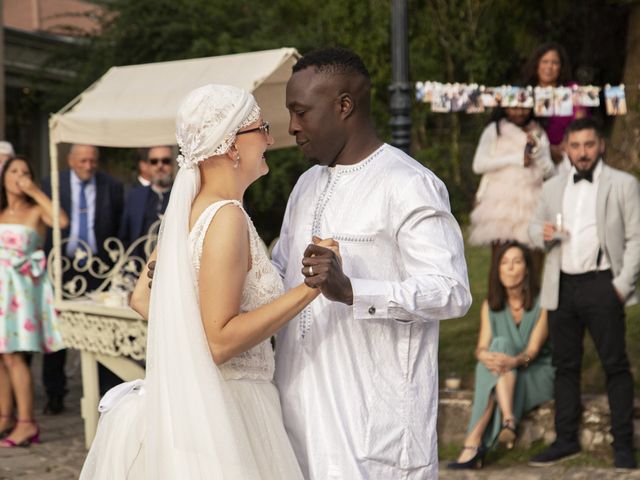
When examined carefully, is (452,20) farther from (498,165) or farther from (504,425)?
(504,425)

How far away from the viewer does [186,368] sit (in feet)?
10.7

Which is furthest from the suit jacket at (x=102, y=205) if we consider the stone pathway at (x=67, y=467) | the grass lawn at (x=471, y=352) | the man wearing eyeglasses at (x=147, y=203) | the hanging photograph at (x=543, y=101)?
the hanging photograph at (x=543, y=101)

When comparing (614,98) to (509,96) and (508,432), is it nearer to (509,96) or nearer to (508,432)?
(509,96)

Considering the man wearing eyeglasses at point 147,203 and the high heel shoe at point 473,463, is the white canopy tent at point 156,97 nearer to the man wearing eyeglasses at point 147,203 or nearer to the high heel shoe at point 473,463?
the man wearing eyeglasses at point 147,203

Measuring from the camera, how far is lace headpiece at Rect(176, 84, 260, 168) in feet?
11.2

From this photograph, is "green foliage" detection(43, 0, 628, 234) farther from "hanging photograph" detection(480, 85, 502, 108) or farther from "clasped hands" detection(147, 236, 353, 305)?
"clasped hands" detection(147, 236, 353, 305)

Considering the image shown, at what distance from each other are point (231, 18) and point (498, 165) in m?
9.79

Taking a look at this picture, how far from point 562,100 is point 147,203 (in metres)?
3.28

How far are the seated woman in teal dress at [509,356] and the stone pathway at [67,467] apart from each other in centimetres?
27

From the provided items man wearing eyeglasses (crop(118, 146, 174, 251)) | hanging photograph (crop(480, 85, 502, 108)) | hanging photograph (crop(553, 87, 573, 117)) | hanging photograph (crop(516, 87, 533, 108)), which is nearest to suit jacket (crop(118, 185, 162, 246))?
man wearing eyeglasses (crop(118, 146, 174, 251))

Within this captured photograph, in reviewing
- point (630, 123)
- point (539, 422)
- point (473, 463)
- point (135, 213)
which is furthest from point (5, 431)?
point (630, 123)

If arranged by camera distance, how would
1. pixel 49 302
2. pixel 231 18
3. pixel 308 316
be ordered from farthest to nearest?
pixel 231 18, pixel 49 302, pixel 308 316

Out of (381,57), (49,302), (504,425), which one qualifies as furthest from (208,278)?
(381,57)

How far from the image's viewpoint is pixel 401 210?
340cm
